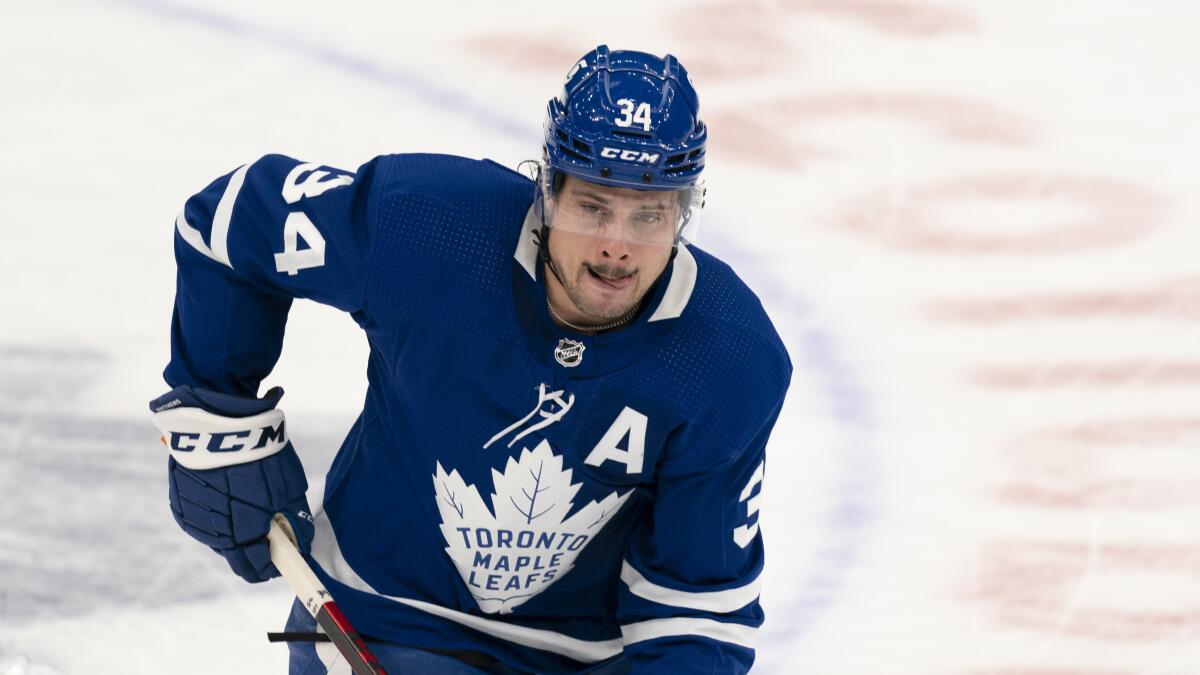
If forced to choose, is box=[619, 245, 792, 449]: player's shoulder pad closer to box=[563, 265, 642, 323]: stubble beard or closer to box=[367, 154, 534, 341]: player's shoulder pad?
box=[563, 265, 642, 323]: stubble beard

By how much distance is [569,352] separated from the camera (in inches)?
94.4

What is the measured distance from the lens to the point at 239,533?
266 centimetres

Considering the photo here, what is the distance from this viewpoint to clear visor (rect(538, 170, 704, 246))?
230 centimetres

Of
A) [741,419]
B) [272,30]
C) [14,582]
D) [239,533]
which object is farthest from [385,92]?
[741,419]

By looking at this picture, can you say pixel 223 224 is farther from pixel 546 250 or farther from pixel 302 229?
pixel 546 250

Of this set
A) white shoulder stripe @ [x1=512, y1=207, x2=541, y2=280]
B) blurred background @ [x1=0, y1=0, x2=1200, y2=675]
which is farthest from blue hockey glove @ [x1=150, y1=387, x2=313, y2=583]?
white shoulder stripe @ [x1=512, y1=207, x2=541, y2=280]

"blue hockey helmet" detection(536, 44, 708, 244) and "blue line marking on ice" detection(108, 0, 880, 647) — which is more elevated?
"blue hockey helmet" detection(536, 44, 708, 244)

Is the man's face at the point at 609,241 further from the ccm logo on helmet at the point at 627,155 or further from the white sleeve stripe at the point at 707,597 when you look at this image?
the white sleeve stripe at the point at 707,597

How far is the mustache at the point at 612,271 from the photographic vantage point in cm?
229

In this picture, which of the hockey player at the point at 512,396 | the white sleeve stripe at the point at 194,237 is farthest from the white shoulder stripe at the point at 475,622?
the white sleeve stripe at the point at 194,237

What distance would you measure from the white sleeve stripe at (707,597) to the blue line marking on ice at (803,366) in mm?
686

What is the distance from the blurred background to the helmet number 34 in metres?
0.90

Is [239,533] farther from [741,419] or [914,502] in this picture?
[914,502]

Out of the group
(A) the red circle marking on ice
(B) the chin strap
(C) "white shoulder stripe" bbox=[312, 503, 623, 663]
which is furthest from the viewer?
(A) the red circle marking on ice
